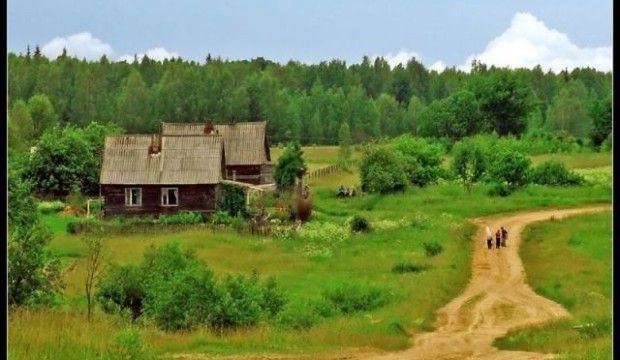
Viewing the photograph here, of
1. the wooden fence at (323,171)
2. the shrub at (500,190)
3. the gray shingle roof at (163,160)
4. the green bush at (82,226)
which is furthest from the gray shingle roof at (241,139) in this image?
the green bush at (82,226)

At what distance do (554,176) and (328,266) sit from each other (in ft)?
75.3

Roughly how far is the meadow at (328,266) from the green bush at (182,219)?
205cm

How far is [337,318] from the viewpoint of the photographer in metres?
16.2

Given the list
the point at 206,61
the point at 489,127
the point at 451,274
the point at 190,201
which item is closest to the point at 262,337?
the point at 451,274

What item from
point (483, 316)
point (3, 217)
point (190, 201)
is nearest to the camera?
point (3, 217)

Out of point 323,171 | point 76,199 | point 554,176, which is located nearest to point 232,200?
point 76,199

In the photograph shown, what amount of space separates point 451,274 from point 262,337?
10491mm

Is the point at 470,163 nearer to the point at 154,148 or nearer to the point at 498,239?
the point at 154,148

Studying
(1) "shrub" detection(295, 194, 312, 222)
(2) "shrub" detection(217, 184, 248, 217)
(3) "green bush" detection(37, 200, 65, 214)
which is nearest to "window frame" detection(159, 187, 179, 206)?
(2) "shrub" detection(217, 184, 248, 217)

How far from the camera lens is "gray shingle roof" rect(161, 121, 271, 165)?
137 ft

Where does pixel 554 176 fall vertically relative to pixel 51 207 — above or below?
above

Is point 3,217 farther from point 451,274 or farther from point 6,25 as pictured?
point 451,274

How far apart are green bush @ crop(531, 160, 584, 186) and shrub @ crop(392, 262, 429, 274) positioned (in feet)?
69.9

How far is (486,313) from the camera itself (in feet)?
57.7
